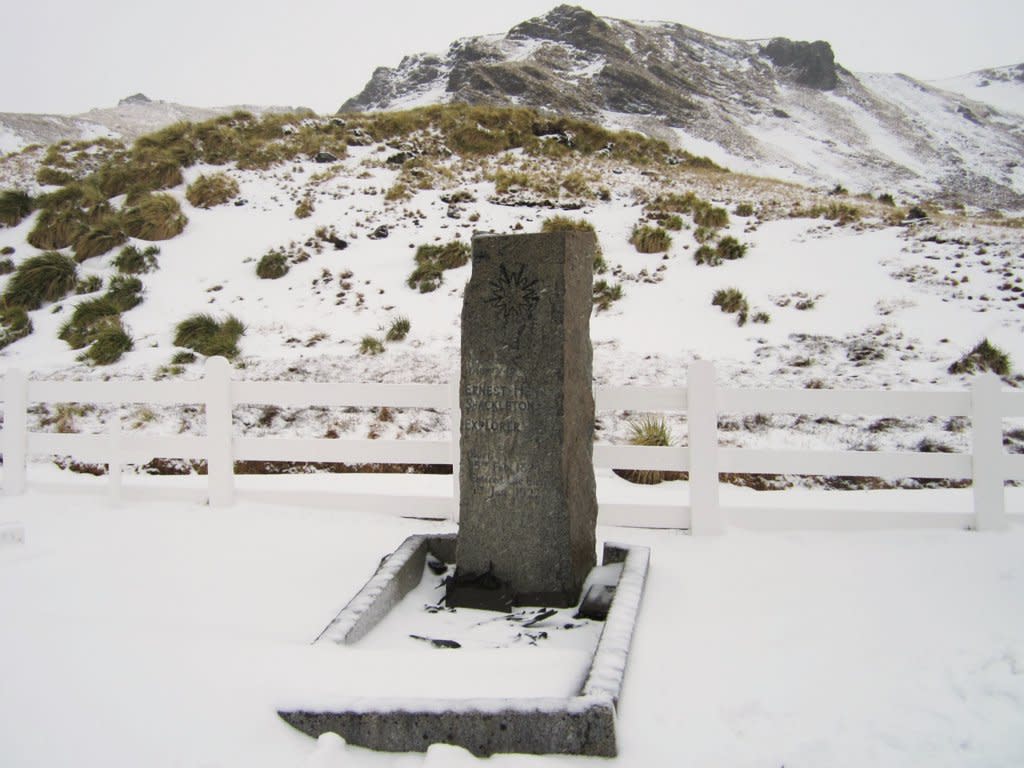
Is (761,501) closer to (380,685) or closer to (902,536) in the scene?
(902,536)

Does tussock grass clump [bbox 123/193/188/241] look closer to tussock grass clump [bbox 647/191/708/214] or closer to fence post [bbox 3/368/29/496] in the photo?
tussock grass clump [bbox 647/191/708/214]

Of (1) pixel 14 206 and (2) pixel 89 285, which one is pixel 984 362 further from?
(1) pixel 14 206

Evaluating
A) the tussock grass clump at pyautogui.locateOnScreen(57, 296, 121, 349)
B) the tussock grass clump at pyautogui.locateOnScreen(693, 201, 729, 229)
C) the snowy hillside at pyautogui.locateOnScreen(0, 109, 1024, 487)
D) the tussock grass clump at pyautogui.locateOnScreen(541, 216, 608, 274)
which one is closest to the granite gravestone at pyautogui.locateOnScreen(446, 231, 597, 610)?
the snowy hillside at pyautogui.locateOnScreen(0, 109, 1024, 487)

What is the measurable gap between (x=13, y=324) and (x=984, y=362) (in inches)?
647

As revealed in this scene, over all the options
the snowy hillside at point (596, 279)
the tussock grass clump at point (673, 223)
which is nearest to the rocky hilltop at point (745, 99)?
the snowy hillside at point (596, 279)

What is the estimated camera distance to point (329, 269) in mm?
17609

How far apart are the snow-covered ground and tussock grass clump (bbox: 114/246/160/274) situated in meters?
12.3

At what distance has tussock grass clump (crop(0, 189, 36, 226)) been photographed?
790 inches

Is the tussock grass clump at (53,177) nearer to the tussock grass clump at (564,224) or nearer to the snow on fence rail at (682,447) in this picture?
the tussock grass clump at (564,224)

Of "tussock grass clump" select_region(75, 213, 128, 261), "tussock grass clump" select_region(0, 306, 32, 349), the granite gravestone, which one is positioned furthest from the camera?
"tussock grass clump" select_region(75, 213, 128, 261)

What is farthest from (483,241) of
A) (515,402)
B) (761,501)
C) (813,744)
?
(761,501)

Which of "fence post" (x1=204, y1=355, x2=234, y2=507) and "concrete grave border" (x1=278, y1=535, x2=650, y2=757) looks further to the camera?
"fence post" (x1=204, y1=355, x2=234, y2=507)

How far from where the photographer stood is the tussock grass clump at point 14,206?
65.9 ft

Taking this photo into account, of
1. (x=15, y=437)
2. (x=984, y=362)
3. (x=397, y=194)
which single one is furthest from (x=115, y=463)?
(x=397, y=194)
